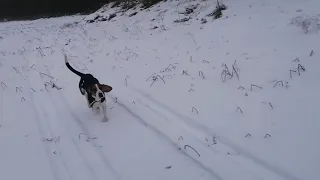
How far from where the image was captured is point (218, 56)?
762cm

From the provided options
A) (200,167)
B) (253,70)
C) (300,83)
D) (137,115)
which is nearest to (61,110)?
(137,115)

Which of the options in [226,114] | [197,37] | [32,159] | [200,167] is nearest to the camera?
[200,167]

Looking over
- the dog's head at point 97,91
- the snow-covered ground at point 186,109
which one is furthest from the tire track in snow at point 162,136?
the dog's head at point 97,91

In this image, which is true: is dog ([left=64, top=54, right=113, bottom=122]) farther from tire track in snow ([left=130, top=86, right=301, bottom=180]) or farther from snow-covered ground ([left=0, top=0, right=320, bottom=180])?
tire track in snow ([left=130, top=86, right=301, bottom=180])

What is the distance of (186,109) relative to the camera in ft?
17.6

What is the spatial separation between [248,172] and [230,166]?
23cm

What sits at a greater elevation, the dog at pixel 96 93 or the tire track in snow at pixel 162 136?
the dog at pixel 96 93

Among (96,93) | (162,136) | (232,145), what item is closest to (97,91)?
(96,93)

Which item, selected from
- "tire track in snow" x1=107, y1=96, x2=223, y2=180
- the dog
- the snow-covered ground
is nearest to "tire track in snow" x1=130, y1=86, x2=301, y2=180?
the snow-covered ground

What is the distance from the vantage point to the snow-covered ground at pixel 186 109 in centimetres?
390

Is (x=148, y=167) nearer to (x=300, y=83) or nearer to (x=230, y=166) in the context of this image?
(x=230, y=166)

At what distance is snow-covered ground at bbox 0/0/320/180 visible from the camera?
390cm

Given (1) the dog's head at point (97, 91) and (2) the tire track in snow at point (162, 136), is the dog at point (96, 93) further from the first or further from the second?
(2) the tire track in snow at point (162, 136)

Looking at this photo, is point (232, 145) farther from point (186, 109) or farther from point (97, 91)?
point (97, 91)
